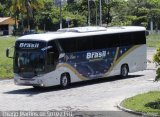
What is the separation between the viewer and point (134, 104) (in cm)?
1922

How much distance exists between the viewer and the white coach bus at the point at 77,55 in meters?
26.2

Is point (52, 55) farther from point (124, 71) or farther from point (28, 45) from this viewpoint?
point (124, 71)

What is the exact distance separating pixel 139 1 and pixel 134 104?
86.0m

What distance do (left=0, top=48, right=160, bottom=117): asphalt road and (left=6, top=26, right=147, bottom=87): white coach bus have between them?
0.59 meters

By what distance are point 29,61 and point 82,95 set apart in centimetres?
392

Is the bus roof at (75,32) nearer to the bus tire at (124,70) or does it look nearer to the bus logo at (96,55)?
the bus logo at (96,55)

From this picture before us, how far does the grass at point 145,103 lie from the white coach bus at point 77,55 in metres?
6.51

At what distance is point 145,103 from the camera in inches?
757

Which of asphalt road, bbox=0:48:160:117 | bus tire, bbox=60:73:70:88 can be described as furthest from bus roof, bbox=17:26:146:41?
asphalt road, bbox=0:48:160:117

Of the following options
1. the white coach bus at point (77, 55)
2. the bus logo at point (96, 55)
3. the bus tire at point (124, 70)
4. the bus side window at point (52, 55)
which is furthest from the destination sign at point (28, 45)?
the bus tire at point (124, 70)

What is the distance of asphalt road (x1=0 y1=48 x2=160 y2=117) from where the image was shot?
64.7 ft

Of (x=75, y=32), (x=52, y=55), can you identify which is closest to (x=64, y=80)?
(x=52, y=55)

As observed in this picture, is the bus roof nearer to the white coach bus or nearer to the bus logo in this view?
the white coach bus

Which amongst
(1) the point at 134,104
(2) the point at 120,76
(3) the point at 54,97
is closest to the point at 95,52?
(2) the point at 120,76
